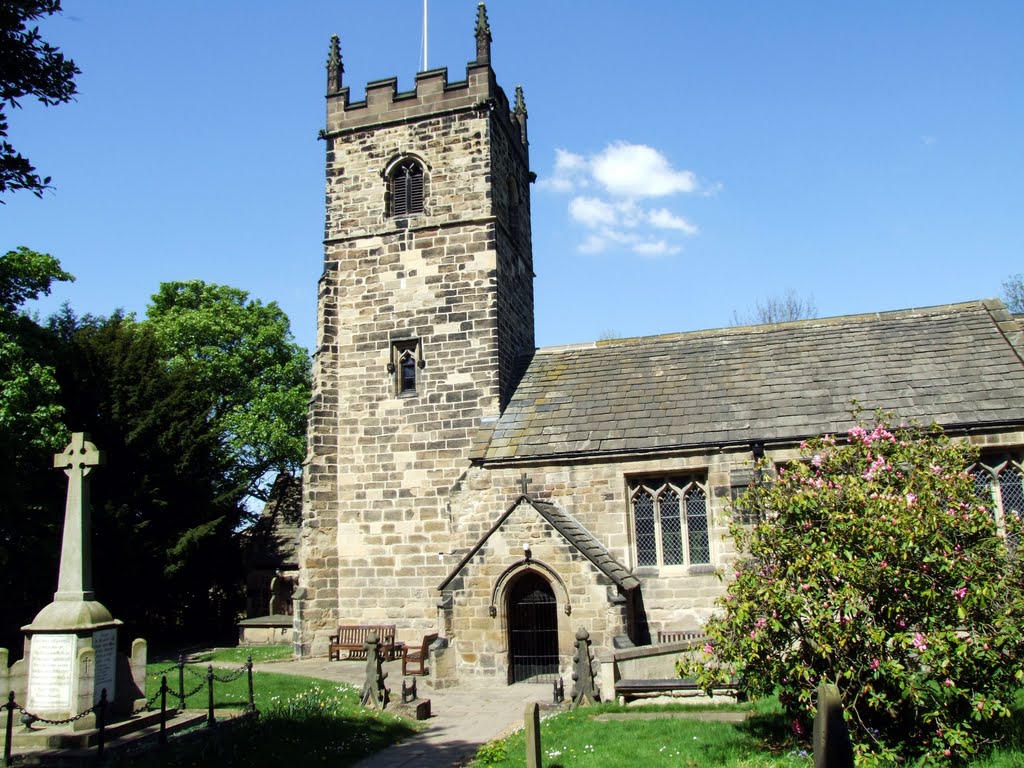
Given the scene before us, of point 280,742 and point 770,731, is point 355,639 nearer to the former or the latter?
point 280,742

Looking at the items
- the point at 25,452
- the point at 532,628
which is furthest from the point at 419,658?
the point at 25,452

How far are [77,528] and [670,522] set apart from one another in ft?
37.4

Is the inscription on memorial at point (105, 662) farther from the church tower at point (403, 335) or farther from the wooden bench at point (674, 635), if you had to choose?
the wooden bench at point (674, 635)

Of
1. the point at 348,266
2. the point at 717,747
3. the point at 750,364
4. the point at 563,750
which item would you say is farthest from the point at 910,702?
the point at 348,266

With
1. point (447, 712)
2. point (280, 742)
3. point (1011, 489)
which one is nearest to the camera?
point (280, 742)

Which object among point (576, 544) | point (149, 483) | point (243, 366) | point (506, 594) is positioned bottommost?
point (506, 594)

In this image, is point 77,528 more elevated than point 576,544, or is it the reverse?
point 77,528

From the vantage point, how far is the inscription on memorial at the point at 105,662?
36.1 ft

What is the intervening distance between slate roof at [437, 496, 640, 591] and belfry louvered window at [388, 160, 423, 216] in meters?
9.16

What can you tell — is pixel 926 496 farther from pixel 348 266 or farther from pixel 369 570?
pixel 348 266

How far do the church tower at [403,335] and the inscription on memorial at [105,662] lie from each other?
7802 mm

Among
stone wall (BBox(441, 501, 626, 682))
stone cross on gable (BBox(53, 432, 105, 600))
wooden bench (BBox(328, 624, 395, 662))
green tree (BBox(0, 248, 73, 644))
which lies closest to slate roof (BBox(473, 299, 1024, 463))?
stone wall (BBox(441, 501, 626, 682))

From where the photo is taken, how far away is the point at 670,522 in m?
17.2

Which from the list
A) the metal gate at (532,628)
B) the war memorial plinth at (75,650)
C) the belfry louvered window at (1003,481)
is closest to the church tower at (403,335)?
the metal gate at (532,628)
